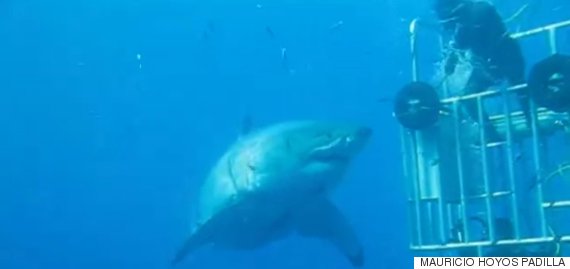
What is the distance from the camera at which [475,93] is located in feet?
13.0

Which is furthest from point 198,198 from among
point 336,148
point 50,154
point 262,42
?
point 262,42

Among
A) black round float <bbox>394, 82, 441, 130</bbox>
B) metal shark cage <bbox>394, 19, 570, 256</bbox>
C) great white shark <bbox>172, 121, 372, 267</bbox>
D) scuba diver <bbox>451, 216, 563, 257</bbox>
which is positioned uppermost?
great white shark <bbox>172, 121, 372, 267</bbox>

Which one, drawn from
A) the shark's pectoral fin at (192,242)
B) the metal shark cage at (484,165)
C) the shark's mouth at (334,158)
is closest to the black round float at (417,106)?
the metal shark cage at (484,165)

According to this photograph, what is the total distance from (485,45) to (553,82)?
1.58 ft

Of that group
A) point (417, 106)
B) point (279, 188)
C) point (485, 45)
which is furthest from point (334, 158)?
point (485, 45)

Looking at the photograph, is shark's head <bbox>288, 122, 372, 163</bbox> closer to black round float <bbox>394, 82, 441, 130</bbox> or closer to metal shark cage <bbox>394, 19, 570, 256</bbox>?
metal shark cage <bbox>394, 19, 570, 256</bbox>

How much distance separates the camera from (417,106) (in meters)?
3.94

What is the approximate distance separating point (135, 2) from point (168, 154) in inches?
585

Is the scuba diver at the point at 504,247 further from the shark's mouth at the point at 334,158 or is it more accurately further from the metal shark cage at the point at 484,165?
the shark's mouth at the point at 334,158

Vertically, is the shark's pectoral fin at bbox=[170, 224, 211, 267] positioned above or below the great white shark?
below

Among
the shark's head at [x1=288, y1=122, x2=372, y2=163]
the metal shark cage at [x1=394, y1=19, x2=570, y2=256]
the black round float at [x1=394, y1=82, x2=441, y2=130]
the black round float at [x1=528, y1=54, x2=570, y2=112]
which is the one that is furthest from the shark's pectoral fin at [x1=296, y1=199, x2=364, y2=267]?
the black round float at [x1=528, y1=54, x2=570, y2=112]

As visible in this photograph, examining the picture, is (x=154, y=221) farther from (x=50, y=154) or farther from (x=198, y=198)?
(x=198, y=198)

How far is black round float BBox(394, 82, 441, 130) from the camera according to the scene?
393 centimetres

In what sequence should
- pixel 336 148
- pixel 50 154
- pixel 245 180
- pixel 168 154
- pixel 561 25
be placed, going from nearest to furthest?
pixel 561 25
pixel 336 148
pixel 245 180
pixel 168 154
pixel 50 154
